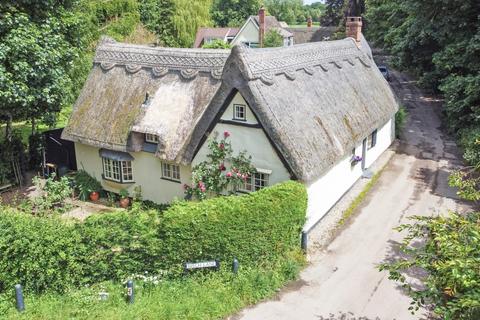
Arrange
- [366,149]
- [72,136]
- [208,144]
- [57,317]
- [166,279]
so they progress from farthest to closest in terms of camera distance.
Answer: [366,149] < [72,136] < [208,144] < [166,279] < [57,317]

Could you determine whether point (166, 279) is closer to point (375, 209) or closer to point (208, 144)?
point (208, 144)

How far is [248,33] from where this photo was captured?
63.0m

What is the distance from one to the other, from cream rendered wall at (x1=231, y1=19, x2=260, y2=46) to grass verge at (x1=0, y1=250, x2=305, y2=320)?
2015 inches

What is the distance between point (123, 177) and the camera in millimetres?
21422

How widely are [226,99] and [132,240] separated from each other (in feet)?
22.1

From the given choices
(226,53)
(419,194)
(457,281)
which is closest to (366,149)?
(419,194)

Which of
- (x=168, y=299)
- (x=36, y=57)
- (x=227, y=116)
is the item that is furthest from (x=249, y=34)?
(x=168, y=299)

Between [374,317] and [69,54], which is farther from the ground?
[69,54]

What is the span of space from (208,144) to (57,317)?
8615 mm

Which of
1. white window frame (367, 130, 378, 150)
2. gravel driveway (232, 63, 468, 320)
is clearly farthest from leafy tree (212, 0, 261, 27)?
white window frame (367, 130, 378, 150)

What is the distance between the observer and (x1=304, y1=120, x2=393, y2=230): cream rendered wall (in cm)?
1812

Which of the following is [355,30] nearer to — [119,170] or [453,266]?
[119,170]

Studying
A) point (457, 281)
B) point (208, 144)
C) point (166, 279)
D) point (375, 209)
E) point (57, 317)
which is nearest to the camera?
point (457, 281)

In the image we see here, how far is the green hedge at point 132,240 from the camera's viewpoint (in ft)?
43.1
